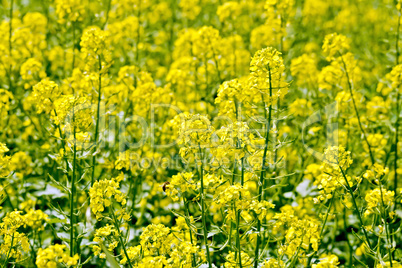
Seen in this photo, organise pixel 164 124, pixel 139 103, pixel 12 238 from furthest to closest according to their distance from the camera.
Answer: pixel 164 124
pixel 139 103
pixel 12 238

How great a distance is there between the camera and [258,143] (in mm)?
3172

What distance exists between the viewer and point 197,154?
3.20 meters

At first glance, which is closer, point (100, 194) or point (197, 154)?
point (100, 194)

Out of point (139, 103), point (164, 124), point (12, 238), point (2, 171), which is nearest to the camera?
point (12, 238)

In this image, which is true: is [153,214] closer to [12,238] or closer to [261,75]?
[12,238]

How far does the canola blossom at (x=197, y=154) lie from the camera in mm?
2977

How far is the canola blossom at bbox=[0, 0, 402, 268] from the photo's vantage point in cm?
298

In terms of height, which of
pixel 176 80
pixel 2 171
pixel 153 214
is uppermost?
pixel 176 80

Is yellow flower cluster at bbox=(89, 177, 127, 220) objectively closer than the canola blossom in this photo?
Yes

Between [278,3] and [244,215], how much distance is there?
7.44ft

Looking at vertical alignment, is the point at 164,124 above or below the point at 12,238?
above

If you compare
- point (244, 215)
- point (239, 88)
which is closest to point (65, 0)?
point (239, 88)

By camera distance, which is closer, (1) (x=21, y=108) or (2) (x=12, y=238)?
(2) (x=12, y=238)

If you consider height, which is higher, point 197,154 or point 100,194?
point 197,154
